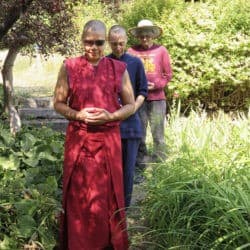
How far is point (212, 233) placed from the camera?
11.9 ft

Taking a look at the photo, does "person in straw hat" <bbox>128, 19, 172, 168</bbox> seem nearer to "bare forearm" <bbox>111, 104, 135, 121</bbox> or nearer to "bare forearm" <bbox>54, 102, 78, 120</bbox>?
"bare forearm" <bbox>111, 104, 135, 121</bbox>

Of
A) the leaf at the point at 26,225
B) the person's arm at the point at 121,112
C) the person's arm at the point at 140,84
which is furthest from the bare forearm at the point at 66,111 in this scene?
the person's arm at the point at 140,84

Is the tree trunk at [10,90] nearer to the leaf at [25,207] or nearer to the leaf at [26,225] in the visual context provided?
the leaf at [25,207]

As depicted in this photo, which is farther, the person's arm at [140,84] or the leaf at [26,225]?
the person's arm at [140,84]

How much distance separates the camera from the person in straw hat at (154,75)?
20.7 feet

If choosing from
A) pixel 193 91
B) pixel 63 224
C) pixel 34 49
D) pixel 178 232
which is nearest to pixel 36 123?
pixel 34 49

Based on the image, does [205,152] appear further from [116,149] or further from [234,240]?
[234,240]

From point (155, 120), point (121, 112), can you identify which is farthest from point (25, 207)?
point (155, 120)

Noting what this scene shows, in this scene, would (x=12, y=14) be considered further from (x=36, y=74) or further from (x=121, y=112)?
(x=36, y=74)

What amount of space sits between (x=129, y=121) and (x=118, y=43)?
27.9 inches

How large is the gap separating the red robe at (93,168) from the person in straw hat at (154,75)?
229 centimetres

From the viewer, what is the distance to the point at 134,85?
5.05 m

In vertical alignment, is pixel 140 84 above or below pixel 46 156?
above

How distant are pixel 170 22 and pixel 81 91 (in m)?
6.33
